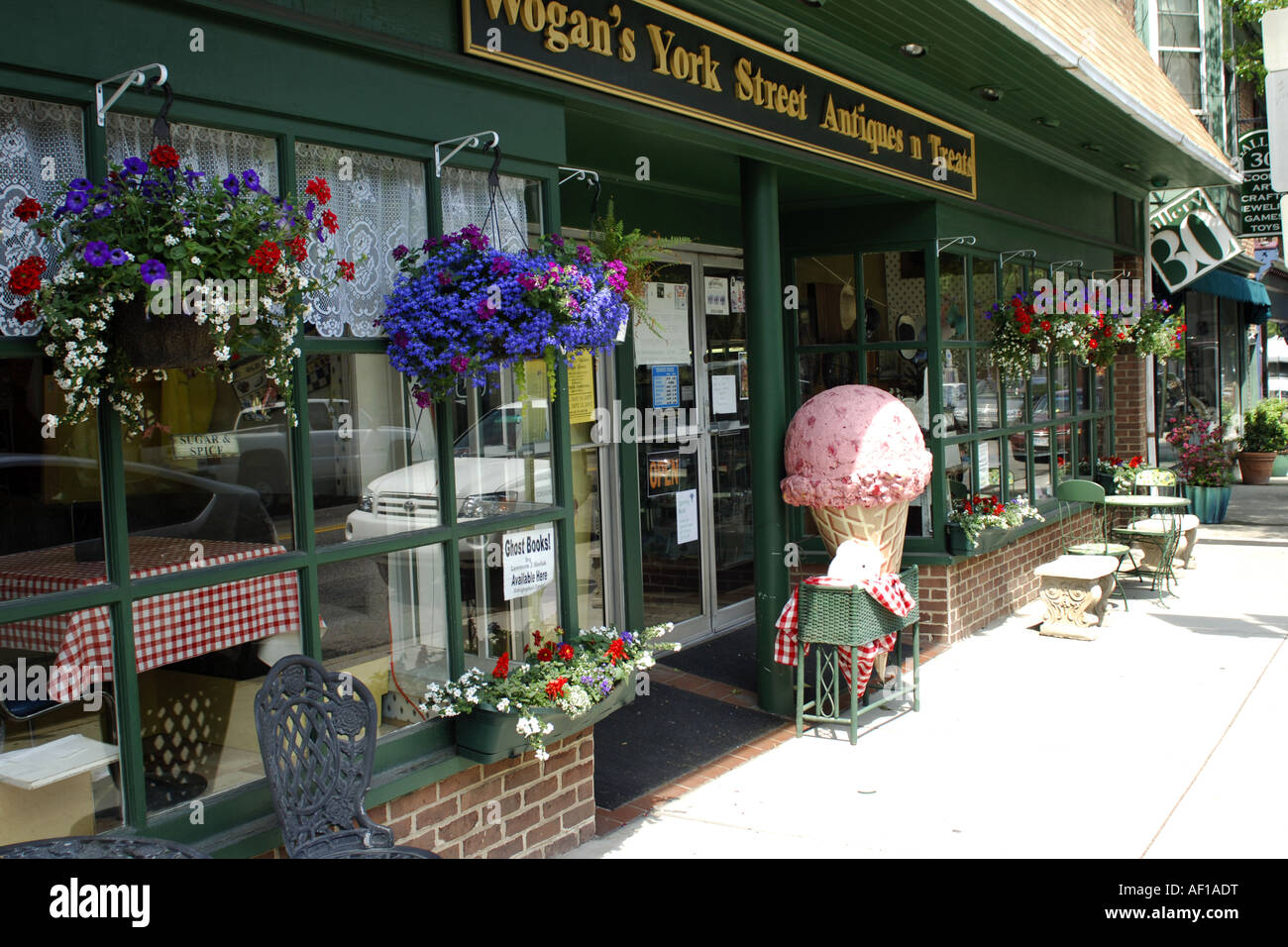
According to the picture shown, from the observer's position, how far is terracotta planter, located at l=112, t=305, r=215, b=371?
9.65 ft

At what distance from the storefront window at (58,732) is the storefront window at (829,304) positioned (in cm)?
613

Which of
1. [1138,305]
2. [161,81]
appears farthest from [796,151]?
[1138,305]

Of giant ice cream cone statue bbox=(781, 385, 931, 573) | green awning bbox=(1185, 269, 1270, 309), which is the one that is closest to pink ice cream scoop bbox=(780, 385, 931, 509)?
giant ice cream cone statue bbox=(781, 385, 931, 573)

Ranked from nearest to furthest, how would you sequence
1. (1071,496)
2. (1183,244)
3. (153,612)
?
1. (153,612)
2. (1071,496)
3. (1183,244)

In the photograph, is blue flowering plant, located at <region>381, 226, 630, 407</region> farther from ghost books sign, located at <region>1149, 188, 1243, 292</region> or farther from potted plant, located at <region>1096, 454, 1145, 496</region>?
ghost books sign, located at <region>1149, 188, 1243, 292</region>

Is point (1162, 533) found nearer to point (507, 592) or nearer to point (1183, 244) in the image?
point (1183, 244)

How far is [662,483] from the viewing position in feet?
25.3

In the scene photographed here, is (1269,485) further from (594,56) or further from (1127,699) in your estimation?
(594,56)

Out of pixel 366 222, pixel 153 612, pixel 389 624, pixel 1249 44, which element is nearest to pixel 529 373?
pixel 366 222

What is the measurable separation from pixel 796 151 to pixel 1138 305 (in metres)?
6.12

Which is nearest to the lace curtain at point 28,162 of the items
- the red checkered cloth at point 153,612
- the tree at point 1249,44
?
the red checkered cloth at point 153,612

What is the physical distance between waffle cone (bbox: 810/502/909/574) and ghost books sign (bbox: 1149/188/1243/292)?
26.9 feet

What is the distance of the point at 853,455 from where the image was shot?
20.3ft

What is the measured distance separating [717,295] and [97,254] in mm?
5804
